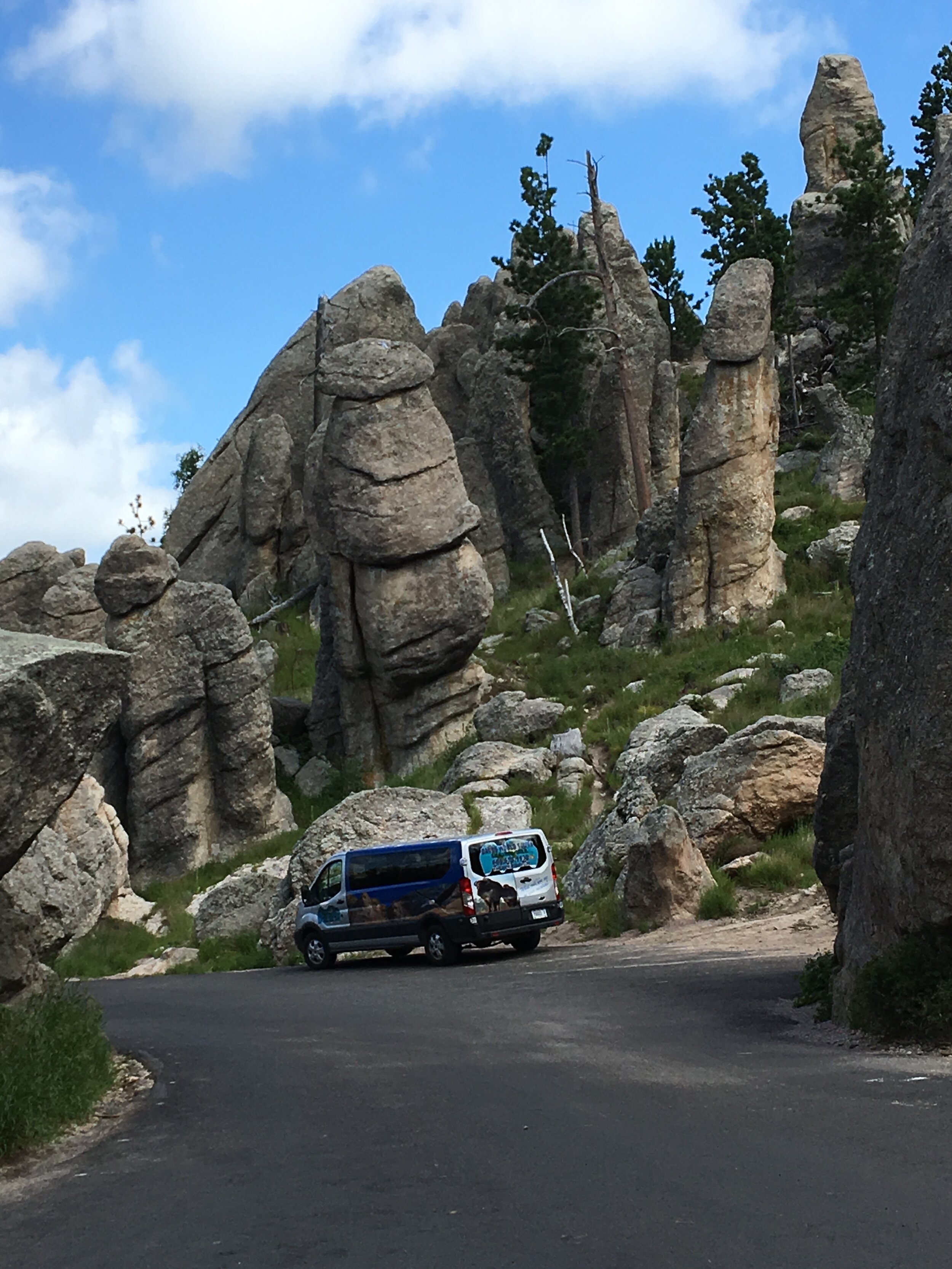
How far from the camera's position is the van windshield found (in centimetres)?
2050

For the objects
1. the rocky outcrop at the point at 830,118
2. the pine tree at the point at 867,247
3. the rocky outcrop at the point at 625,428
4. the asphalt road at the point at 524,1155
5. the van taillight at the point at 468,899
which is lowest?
the asphalt road at the point at 524,1155

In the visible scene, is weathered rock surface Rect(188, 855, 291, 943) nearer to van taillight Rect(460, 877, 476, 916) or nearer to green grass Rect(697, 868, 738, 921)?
van taillight Rect(460, 877, 476, 916)

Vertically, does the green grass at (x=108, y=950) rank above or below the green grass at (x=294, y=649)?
below

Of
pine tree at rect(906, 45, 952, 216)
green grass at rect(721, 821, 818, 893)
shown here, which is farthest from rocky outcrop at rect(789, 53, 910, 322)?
green grass at rect(721, 821, 818, 893)

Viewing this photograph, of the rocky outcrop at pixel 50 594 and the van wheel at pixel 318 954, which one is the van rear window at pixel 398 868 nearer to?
the van wheel at pixel 318 954

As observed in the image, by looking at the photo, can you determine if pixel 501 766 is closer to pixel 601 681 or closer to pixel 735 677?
pixel 601 681

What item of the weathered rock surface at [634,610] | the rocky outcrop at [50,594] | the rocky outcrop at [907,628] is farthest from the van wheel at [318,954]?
the rocky outcrop at [50,594]

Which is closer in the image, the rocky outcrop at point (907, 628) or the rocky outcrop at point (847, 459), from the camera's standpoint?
the rocky outcrop at point (907, 628)

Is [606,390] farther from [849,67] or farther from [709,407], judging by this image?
[849,67]

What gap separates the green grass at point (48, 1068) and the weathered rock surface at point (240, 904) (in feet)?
52.1

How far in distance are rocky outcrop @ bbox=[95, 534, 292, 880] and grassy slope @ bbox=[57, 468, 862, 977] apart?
3.52 ft

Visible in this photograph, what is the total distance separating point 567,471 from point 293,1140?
41365 millimetres

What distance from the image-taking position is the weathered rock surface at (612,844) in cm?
2319

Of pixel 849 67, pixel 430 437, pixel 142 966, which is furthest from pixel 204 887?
pixel 849 67
